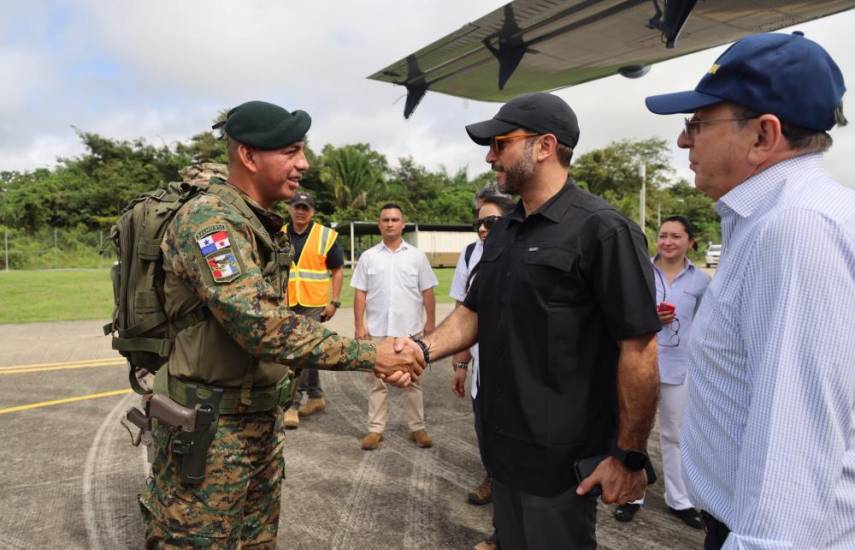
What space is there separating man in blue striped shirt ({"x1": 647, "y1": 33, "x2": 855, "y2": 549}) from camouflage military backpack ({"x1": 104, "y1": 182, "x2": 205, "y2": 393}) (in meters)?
1.91

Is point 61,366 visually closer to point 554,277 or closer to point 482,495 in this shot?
point 482,495

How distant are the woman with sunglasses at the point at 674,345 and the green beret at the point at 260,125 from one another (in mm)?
2580

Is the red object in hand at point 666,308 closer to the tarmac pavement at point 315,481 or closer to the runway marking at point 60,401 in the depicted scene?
the tarmac pavement at point 315,481

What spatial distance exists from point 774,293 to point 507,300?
110 cm

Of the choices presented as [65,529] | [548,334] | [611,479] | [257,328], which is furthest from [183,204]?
[65,529]

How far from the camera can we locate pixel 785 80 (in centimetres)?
122

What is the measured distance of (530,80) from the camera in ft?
17.7

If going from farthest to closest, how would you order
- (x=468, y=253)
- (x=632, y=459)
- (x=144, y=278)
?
(x=468, y=253)
(x=144, y=278)
(x=632, y=459)

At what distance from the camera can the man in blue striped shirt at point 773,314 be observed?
3.22ft

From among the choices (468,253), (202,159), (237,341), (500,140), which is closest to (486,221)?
(468,253)

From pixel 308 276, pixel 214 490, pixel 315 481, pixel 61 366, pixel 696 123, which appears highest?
pixel 696 123

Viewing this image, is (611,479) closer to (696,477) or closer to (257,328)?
(696,477)

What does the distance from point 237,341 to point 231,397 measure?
0.30 meters

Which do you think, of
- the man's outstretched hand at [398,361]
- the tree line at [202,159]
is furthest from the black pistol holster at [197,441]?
the tree line at [202,159]
